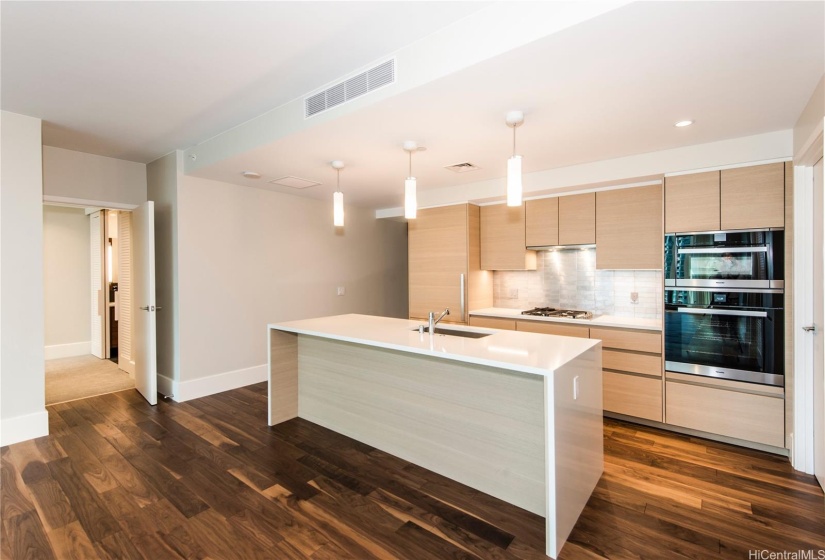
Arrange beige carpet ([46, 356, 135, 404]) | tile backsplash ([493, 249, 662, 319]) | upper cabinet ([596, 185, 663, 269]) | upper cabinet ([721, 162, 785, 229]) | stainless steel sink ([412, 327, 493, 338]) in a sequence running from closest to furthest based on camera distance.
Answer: upper cabinet ([721, 162, 785, 229]) → stainless steel sink ([412, 327, 493, 338]) → upper cabinet ([596, 185, 663, 269]) → tile backsplash ([493, 249, 662, 319]) → beige carpet ([46, 356, 135, 404])

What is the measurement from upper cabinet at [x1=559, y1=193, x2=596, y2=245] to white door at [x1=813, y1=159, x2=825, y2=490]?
1618mm

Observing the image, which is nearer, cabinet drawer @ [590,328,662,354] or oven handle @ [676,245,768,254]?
oven handle @ [676,245,768,254]

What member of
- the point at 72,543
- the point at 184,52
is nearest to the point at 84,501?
the point at 72,543

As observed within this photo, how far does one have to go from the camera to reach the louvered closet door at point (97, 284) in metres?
6.14

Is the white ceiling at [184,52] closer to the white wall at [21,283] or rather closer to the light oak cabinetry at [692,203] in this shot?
the white wall at [21,283]

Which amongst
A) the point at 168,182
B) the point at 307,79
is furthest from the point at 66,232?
A: the point at 307,79

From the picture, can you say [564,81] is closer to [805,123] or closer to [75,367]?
[805,123]

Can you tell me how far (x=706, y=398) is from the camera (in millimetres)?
3178

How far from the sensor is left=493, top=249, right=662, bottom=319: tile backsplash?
155 inches

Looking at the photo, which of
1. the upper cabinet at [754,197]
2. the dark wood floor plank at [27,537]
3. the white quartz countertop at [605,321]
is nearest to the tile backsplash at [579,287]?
the white quartz countertop at [605,321]

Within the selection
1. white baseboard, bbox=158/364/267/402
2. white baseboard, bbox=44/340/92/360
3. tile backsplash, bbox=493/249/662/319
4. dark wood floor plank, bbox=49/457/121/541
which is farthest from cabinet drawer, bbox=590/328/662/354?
white baseboard, bbox=44/340/92/360

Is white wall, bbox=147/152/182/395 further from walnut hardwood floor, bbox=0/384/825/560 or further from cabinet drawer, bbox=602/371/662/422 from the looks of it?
cabinet drawer, bbox=602/371/662/422

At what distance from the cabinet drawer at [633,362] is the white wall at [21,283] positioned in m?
4.90

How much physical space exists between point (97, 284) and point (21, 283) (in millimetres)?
3600
